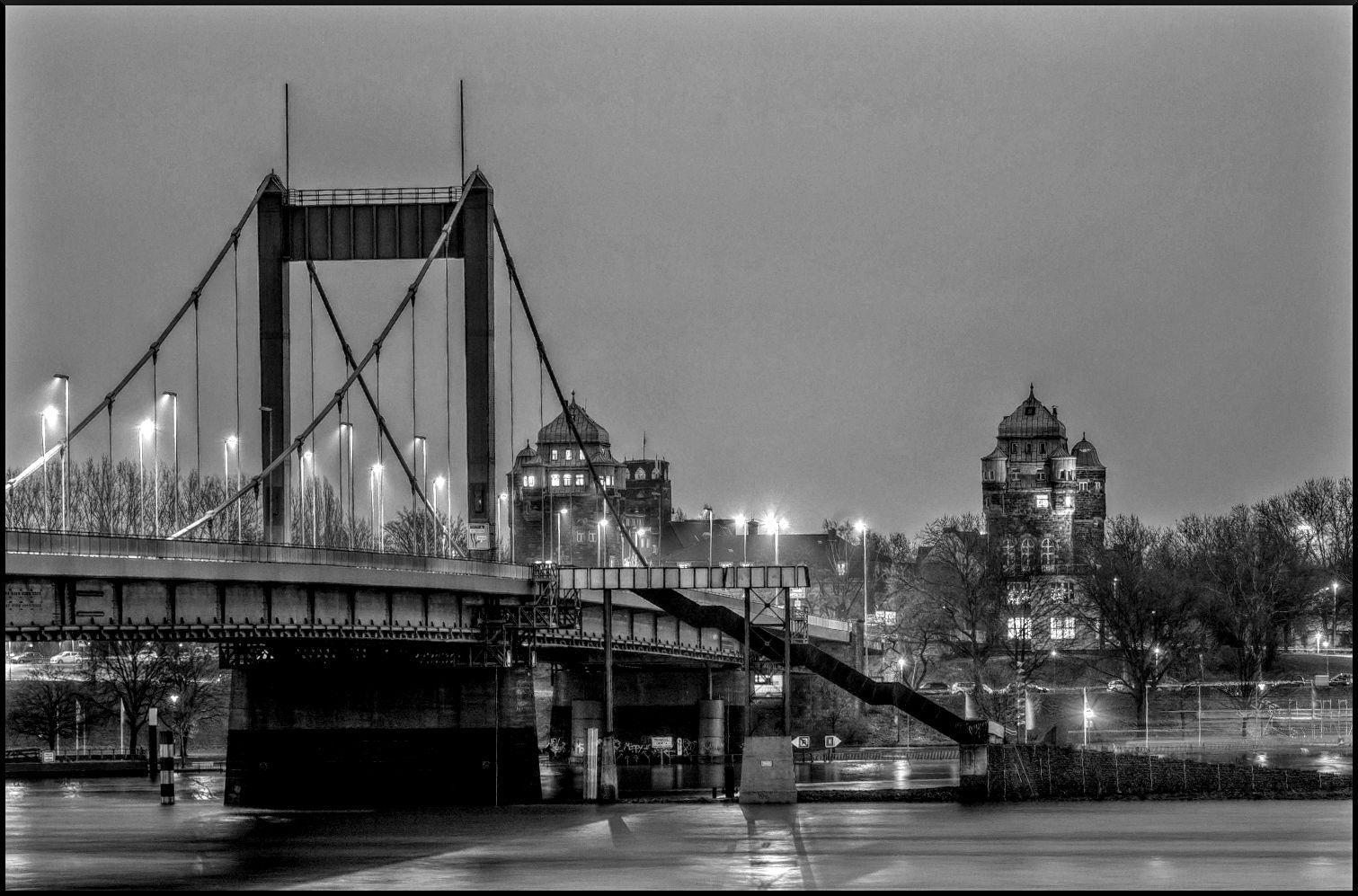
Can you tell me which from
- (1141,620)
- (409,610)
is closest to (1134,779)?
(409,610)

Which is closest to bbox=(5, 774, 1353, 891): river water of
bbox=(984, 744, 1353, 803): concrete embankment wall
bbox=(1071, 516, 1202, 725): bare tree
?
bbox=(984, 744, 1353, 803): concrete embankment wall

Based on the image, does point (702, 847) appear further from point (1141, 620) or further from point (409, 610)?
point (1141, 620)

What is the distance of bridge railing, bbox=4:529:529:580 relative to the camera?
61594 mm

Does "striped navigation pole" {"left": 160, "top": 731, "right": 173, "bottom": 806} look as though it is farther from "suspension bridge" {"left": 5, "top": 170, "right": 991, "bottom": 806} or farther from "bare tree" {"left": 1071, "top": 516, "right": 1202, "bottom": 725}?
"bare tree" {"left": 1071, "top": 516, "right": 1202, "bottom": 725}

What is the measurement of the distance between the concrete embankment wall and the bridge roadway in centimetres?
984

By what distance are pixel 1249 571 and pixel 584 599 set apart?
9670 centimetres

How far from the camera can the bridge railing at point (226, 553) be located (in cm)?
6159

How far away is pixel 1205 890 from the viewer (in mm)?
45812

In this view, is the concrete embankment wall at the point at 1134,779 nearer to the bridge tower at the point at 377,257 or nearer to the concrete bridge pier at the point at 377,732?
the concrete bridge pier at the point at 377,732

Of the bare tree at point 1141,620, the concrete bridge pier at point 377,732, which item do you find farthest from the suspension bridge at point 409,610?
the bare tree at point 1141,620

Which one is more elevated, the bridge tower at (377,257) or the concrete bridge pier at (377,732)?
the bridge tower at (377,257)

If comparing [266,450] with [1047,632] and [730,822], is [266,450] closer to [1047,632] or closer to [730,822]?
[730,822]

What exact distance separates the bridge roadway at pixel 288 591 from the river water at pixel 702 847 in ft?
19.4

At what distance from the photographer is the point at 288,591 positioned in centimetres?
7181
